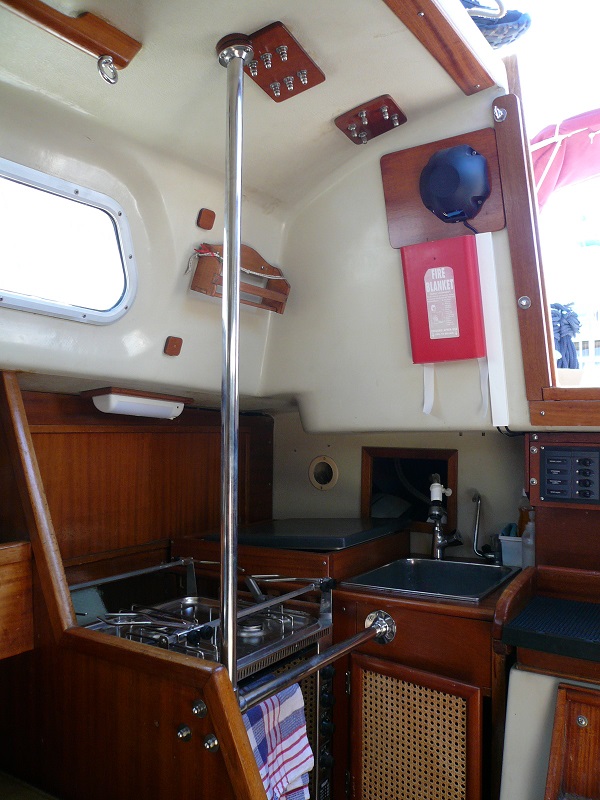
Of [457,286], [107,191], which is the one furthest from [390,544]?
[107,191]

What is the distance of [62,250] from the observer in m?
1.97

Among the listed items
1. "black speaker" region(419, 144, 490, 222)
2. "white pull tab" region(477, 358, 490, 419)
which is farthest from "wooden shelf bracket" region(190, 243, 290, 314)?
"white pull tab" region(477, 358, 490, 419)

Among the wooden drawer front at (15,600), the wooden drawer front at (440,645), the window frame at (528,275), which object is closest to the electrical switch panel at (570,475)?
the window frame at (528,275)

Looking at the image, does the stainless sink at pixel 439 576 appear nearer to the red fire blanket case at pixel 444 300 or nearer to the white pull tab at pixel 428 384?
the white pull tab at pixel 428 384

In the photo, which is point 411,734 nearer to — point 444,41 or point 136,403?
point 136,403

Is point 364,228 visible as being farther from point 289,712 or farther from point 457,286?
point 289,712

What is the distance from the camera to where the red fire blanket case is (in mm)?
2055

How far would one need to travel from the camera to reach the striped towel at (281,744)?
1790 mm

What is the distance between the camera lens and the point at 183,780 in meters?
1.43

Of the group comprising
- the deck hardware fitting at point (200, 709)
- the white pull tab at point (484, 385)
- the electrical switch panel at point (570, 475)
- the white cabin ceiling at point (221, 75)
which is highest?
the white cabin ceiling at point (221, 75)

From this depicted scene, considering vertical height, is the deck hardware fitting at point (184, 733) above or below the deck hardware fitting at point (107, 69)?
below

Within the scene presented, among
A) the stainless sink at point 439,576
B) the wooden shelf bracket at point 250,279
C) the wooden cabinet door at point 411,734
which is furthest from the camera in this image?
the stainless sink at point 439,576

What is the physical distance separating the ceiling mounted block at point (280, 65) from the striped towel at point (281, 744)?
1.68 m

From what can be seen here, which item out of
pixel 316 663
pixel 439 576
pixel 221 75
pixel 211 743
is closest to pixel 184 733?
pixel 211 743
